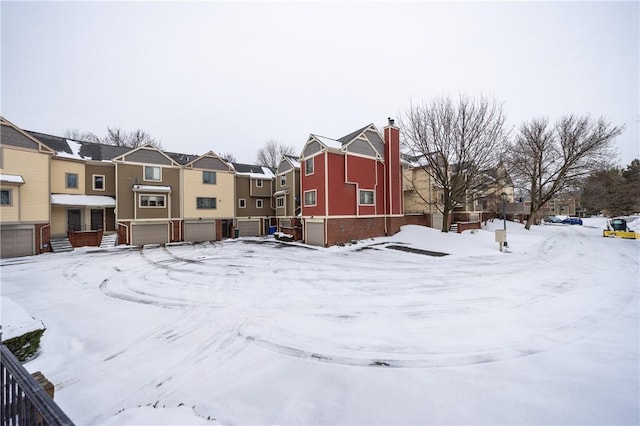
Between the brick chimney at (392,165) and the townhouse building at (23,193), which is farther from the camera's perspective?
the brick chimney at (392,165)

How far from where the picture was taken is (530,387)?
3555 millimetres

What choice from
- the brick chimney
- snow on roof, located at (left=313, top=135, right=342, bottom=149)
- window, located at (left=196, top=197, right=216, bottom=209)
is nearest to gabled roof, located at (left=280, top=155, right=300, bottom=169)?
snow on roof, located at (left=313, top=135, right=342, bottom=149)

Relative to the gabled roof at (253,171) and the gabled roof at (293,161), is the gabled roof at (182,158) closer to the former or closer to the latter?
the gabled roof at (253,171)

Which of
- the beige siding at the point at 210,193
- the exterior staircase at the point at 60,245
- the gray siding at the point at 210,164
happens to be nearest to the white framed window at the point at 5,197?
the exterior staircase at the point at 60,245

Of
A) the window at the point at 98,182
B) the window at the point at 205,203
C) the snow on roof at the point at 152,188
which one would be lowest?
the window at the point at 205,203

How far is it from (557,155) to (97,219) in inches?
1780

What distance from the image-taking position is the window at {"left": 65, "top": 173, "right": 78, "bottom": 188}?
20.2m

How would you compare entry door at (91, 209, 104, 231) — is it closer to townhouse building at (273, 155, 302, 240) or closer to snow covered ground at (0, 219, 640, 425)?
snow covered ground at (0, 219, 640, 425)

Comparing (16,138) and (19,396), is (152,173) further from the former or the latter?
(19,396)

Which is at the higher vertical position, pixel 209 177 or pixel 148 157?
pixel 148 157

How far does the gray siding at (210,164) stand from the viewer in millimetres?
24297

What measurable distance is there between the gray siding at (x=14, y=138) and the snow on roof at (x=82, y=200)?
159 inches

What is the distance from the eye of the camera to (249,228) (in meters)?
28.1

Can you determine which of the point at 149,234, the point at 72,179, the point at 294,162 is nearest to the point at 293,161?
the point at 294,162
